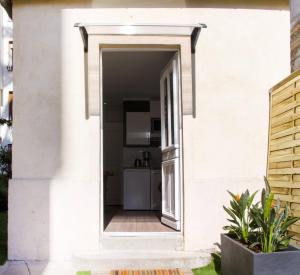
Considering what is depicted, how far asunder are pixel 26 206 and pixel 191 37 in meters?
3.06

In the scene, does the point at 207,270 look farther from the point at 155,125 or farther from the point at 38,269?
the point at 155,125

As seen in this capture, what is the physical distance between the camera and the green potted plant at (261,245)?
3.95 meters

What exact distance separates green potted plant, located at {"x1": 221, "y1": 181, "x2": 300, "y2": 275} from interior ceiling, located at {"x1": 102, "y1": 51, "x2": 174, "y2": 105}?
3.00 meters

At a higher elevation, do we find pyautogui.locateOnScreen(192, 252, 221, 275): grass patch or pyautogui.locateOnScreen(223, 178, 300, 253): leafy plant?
pyautogui.locateOnScreen(223, 178, 300, 253): leafy plant

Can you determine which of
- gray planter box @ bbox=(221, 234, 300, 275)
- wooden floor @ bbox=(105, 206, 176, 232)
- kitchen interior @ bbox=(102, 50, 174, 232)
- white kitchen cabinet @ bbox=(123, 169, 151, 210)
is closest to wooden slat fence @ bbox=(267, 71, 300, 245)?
gray planter box @ bbox=(221, 234, 300, 275)

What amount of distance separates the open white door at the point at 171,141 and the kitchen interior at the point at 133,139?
37 centimetres

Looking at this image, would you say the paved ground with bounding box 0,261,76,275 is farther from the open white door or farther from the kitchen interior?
the open white door

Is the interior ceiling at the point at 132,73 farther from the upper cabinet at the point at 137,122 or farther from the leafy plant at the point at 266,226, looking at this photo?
the leafy plant at the point at 266,226

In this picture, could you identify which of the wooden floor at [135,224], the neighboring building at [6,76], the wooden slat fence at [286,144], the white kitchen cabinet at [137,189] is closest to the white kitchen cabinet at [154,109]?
the white kitchen cabinet at [137,189]

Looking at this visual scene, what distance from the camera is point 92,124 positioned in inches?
226

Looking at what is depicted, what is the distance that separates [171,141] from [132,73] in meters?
2.33

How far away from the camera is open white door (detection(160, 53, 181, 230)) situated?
19.5 feet

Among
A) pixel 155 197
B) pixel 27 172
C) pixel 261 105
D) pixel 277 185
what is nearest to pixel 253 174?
pixel 277 185

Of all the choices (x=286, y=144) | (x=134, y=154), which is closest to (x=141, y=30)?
(x=286, y=144)
